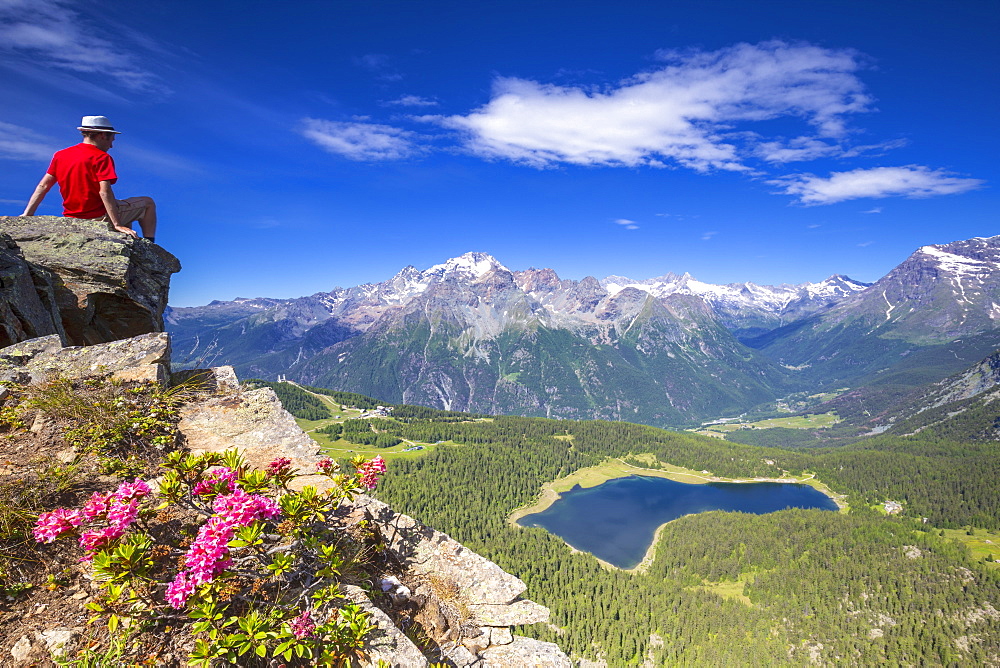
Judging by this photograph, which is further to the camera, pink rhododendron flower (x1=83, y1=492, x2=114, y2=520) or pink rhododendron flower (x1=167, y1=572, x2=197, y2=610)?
pink rhododendron flower (x1=83, y1=492, x2=114, y2=520)

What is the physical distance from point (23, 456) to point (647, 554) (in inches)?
5509

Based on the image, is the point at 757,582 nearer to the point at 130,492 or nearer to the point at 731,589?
the point at 731,589

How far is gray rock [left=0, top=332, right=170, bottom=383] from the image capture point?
9.42 m

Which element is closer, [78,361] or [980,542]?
[78,361]

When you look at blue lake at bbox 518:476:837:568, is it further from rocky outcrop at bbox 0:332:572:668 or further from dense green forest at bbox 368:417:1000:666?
rocky outcrop at bbox 0:332:572:668

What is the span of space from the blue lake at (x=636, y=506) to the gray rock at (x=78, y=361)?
130 metres

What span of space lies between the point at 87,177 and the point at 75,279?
11.8 ft

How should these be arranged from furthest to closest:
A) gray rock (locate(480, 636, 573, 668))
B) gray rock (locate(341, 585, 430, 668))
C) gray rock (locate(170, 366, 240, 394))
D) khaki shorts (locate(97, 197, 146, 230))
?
khaki shorts (locate(97, 197, 146, 230)), gray rock (locate(170, 366, 240, 394)), gray rock (locate(480, 636, 573, 668)), gray rock (locate(341, 585, 430, 668))

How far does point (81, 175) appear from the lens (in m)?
14.1

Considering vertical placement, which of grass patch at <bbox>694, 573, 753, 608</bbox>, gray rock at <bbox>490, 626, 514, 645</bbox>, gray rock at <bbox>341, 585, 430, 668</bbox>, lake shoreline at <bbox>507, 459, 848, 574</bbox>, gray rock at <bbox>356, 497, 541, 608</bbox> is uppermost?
gray rock at <bbox>341, 585, 430, 668</bbox>

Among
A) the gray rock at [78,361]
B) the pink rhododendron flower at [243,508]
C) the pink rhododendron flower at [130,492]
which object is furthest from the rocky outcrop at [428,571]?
the pink rhododendron flower at [130,492]

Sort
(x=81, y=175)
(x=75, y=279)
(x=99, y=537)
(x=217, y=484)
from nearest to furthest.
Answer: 1. (x=99, y=537)
2. (x=217, y=484)
3. (x=81, y=175)
4. (x=75, y=279)

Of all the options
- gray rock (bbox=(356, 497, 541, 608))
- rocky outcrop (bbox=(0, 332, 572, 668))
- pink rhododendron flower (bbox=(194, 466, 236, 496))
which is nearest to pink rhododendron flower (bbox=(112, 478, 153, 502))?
pink rhododendron flower (bbox=(194, 466, 236, 496))

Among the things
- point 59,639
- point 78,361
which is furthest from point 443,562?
point 78,361
